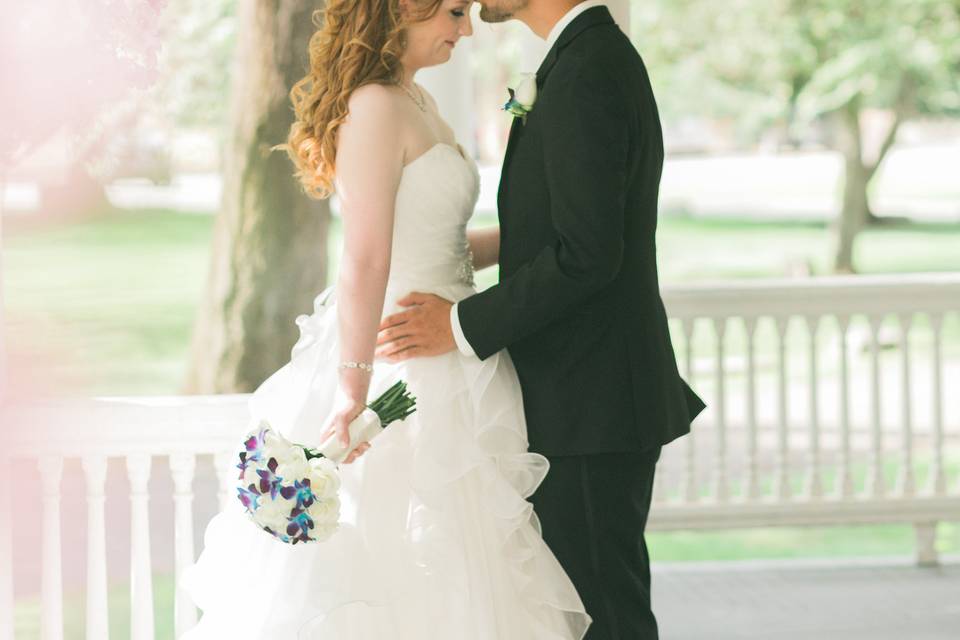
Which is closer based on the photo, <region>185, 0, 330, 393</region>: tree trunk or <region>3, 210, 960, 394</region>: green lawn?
<region>185, 0, 330, 393</region>: tree trunk

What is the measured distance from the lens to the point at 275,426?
8.13ft

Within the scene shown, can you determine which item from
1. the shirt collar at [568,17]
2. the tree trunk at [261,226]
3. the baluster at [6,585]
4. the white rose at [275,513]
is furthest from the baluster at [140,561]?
the tree trunk at [261,226]

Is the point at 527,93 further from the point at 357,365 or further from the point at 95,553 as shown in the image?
the point at 95,553

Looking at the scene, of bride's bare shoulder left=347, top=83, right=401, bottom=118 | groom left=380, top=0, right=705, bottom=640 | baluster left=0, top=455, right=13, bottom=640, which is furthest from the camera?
baluster left=0, top=455, right=13, bottom=640

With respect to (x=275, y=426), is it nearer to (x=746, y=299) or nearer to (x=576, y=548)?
(x=576, y=548)

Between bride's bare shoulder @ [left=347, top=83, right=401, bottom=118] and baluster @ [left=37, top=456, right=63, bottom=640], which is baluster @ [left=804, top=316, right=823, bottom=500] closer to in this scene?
bride's bare shoulder @ [left=347, top=83, right=401, bottom=118]

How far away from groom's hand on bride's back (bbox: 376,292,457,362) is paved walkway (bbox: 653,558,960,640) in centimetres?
195

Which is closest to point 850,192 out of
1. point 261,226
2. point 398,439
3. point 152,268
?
point 152,268

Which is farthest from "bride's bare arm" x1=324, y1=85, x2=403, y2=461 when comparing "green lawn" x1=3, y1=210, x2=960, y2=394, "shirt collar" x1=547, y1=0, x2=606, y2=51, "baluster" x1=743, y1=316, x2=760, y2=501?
"green lawn" x1=3, y1=210, x2=960, y2=394

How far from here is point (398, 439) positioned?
2.38 m

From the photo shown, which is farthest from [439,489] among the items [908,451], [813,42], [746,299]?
[813,42]

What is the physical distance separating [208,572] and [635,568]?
0.84 m

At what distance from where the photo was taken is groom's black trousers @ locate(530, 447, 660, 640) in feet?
7.55

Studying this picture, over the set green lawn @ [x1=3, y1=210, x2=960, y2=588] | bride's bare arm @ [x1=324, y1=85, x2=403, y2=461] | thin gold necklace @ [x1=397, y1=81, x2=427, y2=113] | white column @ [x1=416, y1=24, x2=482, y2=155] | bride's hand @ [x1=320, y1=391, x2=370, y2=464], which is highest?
green lawn @ [x1=3, y1=210, x2=960, y2=588]
